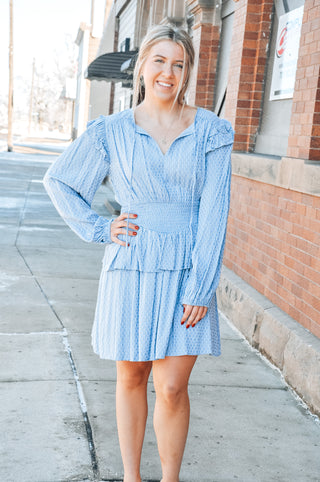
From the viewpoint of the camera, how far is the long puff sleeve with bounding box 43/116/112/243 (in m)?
2.87

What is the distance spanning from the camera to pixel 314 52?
5.02m

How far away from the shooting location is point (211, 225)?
9.09ft

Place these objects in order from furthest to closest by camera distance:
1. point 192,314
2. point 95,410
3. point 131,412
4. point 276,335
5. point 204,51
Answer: point 204,51 < point 276,335 < point 95,410 < point 131,412 < point 192,314

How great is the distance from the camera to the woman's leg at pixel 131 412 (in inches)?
116

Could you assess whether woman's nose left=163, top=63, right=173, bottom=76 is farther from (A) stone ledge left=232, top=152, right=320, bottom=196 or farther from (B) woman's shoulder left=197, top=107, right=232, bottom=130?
(A) stone ledge left=232, top=152, right=320, bottom=196

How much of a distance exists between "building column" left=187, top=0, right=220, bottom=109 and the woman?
241 inches

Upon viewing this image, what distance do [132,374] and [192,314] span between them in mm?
416

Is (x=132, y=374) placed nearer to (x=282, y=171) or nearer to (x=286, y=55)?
(x=282, y=171)

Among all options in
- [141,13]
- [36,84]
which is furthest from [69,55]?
[141,13]

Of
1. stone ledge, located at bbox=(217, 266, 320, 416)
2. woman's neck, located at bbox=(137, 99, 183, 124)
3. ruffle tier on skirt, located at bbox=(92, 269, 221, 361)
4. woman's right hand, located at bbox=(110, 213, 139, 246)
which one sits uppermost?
woman's neck, located at bbox=(137, 99, 183, 124)

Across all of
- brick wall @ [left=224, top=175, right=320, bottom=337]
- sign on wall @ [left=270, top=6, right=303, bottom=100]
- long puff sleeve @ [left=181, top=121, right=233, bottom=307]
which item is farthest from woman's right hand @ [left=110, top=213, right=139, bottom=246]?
sign on wall @ [left=270, top=6, right=303, bottom=100]

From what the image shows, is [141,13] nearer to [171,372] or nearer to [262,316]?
[262,316]

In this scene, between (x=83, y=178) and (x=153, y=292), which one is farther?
(x=83, y=178)

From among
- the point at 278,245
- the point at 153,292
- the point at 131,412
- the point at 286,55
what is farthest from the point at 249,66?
the point at 131,412
